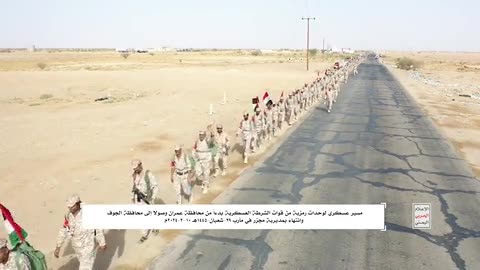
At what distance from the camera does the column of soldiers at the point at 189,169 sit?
5.95 meters

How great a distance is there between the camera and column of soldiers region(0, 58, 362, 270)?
5.95 metres

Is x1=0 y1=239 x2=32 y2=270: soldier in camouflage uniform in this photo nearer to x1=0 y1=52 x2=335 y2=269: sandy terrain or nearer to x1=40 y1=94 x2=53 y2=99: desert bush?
x1=0 y1=52 x2=335 y2=269: sandy terrain

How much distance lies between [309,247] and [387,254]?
55.2 inches

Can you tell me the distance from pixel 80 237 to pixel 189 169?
3.67 m

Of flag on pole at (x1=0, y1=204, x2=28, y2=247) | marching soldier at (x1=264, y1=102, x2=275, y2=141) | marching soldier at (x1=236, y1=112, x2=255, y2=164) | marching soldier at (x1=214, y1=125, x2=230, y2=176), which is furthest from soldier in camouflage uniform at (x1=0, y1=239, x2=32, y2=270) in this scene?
marching soldier at (x1=264, y1=102, x2=275, y2=141)

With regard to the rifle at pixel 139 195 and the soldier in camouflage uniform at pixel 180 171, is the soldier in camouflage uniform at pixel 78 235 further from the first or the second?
the soldier in camouflage uniform at pixel 180 171

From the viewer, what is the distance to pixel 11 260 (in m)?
4.84

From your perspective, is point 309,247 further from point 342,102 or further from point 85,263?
point 342,102

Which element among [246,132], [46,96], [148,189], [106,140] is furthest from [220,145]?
[46,96]

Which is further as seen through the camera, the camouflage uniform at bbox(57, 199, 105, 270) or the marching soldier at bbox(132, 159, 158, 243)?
the marching soldier at bbox(132, 159, 158, 243)

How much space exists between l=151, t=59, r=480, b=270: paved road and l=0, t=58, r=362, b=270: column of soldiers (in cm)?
91

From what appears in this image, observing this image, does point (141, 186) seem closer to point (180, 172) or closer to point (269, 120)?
point (180, 172)

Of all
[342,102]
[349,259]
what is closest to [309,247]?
[349,259]

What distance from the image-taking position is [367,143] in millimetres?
16875
